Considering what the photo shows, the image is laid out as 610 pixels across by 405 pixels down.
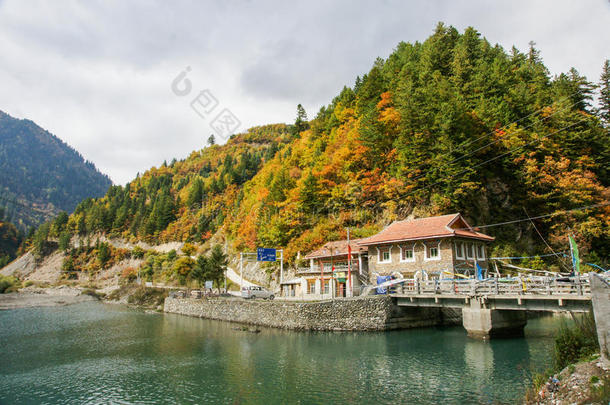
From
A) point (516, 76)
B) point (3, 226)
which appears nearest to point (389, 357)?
point (516, 76)

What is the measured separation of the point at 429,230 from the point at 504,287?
391 inches

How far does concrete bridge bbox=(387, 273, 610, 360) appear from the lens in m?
20.3

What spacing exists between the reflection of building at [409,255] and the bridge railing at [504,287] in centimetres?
260

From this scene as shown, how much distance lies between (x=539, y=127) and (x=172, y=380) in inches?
1837

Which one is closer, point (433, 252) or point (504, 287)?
point (504, 287)

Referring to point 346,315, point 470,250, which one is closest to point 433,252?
point 470,250

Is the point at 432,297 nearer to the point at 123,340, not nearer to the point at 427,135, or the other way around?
the point at 427,135

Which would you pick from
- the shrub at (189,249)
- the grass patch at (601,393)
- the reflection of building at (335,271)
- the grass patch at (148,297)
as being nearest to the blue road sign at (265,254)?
the reflection of building at (335,271)

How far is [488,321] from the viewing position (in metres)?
23.9

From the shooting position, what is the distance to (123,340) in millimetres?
31109

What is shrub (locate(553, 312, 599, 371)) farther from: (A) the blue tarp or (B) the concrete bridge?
(A) the blue tarp

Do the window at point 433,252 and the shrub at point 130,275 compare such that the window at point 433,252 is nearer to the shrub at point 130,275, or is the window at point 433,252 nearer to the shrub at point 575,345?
the shrub at point 575,345

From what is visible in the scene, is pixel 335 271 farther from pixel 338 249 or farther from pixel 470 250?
pixel 470 250

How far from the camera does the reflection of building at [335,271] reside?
38.0 meters
